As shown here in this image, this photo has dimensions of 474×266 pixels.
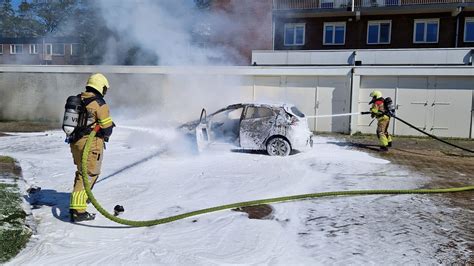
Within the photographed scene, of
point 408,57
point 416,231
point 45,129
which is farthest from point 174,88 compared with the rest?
point 416,231

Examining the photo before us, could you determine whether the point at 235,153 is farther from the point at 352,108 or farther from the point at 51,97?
the point at 51,97

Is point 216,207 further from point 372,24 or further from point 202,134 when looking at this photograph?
Result: point 372,24

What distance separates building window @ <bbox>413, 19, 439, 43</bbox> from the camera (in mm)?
24156

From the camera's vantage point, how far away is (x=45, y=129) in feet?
54.6

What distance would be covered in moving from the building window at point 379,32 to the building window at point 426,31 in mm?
1490

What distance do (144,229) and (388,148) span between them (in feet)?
31.7

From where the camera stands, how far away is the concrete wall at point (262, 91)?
53.0ft

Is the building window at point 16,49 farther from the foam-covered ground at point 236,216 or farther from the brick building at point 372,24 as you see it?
the brick building at point 372,24

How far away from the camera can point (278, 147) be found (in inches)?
408

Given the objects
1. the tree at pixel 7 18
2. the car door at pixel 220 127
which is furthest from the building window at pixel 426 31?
the tree at pixel 7 18

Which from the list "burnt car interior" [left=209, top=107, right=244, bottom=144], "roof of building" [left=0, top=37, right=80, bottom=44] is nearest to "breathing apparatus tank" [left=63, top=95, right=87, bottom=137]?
"burnt car interior" [left=209, top=107, right=244, bottom=144]

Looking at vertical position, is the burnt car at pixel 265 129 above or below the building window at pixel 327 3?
below

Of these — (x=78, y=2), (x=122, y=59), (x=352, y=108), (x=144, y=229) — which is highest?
(x=78, y=2)

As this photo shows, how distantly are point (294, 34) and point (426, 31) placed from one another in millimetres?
7706
